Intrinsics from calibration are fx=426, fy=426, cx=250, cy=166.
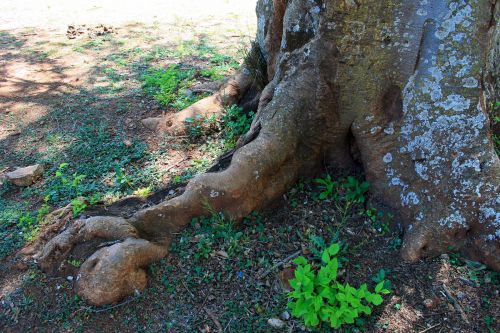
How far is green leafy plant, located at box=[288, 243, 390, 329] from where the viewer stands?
8.35ft

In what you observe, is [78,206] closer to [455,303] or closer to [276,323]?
[276,323]

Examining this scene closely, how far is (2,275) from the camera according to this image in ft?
10.9

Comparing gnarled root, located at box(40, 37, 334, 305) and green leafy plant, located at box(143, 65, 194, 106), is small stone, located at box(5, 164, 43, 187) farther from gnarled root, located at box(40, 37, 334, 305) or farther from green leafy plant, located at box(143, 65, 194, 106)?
green leafy plant, located at box(143, 65, 194, 106)

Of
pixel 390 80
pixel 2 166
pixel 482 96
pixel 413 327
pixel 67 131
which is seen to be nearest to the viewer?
pixel 413 327

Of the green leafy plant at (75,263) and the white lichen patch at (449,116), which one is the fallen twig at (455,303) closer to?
the white lichen patch at (449,116)

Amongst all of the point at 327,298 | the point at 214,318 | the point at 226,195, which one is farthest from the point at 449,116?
the point at 214,318

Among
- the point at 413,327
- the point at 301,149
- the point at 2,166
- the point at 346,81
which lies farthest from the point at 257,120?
the point at 2,166

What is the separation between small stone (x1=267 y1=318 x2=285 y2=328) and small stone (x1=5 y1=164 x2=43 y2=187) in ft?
10.2

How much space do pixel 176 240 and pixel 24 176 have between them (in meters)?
2.22

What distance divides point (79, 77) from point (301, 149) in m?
4.49

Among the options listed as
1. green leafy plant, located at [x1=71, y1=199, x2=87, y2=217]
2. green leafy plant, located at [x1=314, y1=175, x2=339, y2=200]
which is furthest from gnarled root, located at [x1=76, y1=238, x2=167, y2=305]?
green leafy plant, located at [x1=314, y1=175, x2=339, y2=200]

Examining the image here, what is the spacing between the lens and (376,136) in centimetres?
328

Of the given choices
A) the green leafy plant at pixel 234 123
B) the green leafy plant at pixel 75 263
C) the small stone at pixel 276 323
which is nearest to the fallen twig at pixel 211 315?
the small stone at pixel 276 323

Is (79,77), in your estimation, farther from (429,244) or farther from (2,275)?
(429,244)
